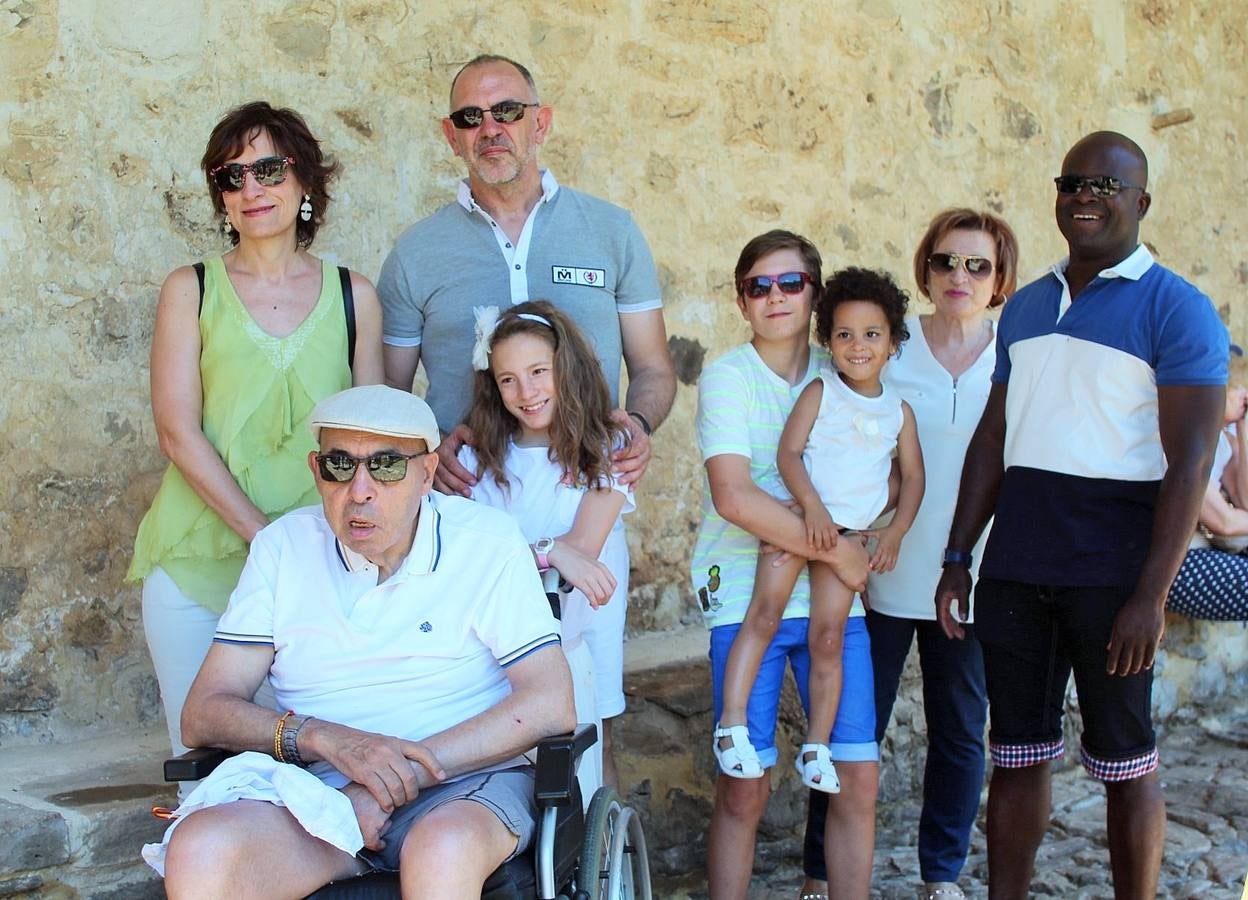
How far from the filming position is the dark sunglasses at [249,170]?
283cm

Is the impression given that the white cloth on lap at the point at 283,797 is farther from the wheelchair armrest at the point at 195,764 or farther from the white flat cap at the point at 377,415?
the white flat cap at the point at 377,415

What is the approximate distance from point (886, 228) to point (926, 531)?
2024 millimetres

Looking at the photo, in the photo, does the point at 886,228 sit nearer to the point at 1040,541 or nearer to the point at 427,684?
the point at 1040,541

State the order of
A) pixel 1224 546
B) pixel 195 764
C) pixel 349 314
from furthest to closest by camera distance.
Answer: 1. pixel 1224 546
2. pixel 349 314
3. pixel 195 764

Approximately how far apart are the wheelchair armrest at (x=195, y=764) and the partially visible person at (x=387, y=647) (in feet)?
0.09

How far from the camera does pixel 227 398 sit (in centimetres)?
284

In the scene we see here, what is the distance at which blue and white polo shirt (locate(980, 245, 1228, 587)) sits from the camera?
2.69 m

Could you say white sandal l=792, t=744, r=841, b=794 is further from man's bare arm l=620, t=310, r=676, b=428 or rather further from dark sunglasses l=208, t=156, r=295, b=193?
dark sunglasses l=208, t=156, r=295, b=193

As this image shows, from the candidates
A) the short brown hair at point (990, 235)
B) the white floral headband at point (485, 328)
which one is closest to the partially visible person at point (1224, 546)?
the short brown hair at point (990, 235)

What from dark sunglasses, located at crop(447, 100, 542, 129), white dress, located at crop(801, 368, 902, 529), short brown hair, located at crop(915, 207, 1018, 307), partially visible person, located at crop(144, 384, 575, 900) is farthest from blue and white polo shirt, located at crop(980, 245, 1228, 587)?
dark sunglasses, located at crop(447, 100, 542, 129)

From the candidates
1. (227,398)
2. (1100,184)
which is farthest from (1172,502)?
(227,398)

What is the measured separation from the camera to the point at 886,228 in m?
5.07

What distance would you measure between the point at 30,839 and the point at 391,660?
3.19 ft

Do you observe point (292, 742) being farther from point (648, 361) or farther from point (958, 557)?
point (958, 557)
